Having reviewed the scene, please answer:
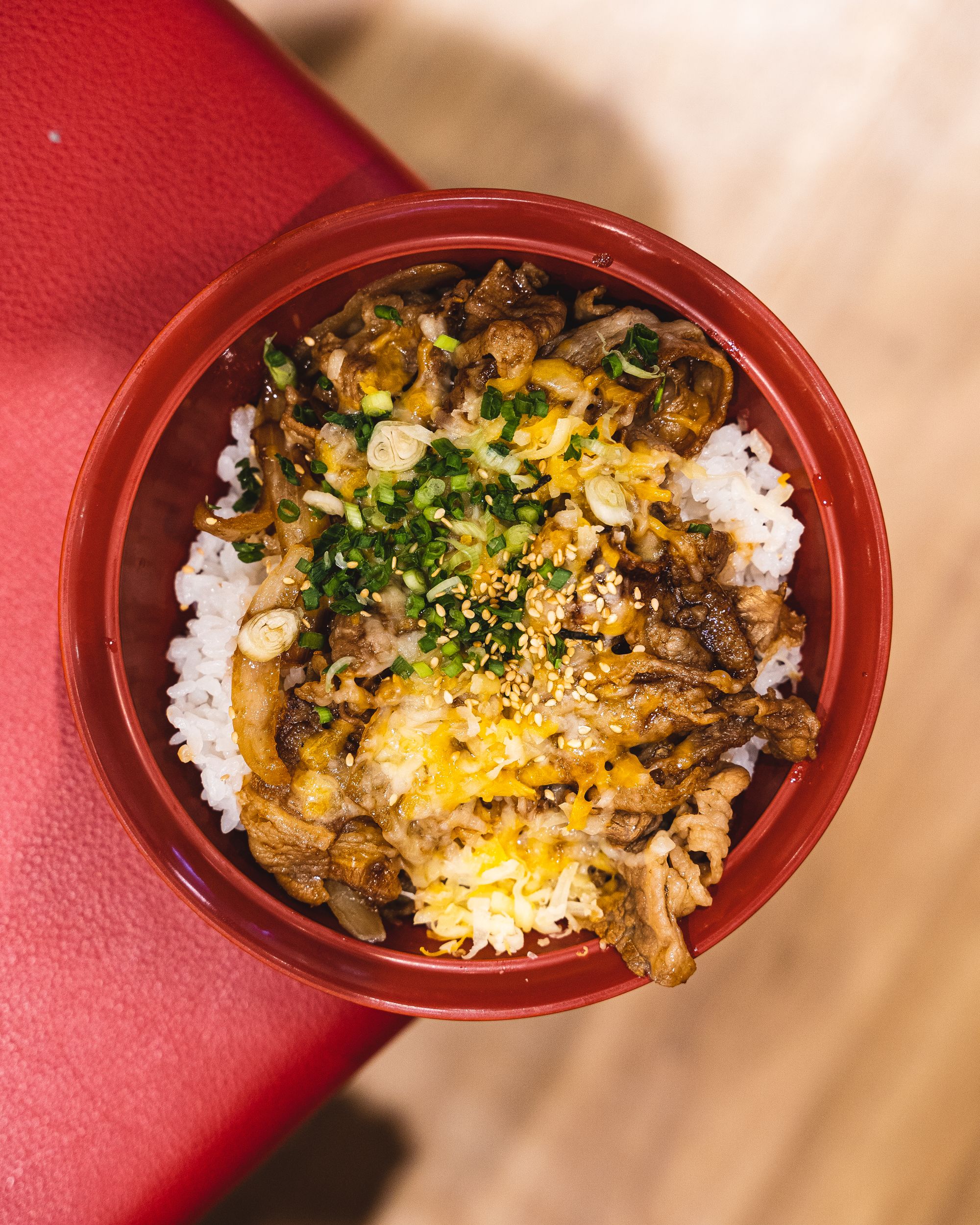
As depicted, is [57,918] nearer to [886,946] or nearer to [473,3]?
[886,946]

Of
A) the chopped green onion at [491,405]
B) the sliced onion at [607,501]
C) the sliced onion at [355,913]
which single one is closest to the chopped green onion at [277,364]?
the chopped green onion at [491,405]

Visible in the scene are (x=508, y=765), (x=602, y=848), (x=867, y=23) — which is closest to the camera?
(x=508, y=765)

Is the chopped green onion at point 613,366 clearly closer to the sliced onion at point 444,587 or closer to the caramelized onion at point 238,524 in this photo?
the sliced onion at point 444,587

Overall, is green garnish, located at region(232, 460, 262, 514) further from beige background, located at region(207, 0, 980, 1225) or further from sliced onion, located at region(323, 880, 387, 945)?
beige background, located at region(207, 0, 980, 1225)

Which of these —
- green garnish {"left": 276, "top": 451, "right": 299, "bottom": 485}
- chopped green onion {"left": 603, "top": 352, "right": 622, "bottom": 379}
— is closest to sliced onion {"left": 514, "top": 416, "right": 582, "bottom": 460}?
chopped green onion {"left": 603, "top": 352, "right": 622, "bottom": 379}

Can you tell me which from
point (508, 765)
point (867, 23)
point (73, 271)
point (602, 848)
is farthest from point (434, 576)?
point (867, 23)

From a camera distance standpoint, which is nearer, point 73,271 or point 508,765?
point 508,765
